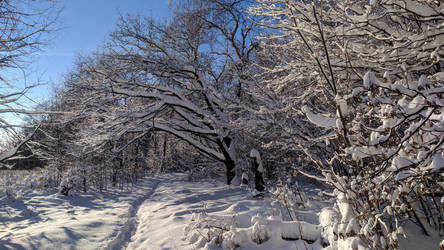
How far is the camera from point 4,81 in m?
6.84

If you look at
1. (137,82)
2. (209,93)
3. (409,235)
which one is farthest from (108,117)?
(409,235)

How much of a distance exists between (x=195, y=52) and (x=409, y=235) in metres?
9.71

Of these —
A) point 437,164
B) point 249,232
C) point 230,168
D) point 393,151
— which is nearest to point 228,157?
point 230,168

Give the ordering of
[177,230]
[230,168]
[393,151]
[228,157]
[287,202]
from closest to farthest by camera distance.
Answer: [393,151], [177,230], [287,202], [228,157], [230,168]

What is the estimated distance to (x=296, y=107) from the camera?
18.4 feet

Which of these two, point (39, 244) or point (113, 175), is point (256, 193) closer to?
point (39, 244)

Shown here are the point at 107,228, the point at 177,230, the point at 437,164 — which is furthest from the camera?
the point at 107,228

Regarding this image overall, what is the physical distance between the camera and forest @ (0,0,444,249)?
1.81 m

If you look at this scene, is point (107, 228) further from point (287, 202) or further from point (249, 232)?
point (287, 202)

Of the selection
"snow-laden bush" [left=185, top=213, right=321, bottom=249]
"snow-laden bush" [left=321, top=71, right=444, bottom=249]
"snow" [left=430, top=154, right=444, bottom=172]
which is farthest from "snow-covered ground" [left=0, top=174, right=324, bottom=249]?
"snow" [left=430, top=154, right=444, bottom=172]

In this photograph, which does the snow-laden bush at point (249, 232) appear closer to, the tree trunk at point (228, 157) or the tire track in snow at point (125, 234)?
the tire track in snow at point (125, 234)

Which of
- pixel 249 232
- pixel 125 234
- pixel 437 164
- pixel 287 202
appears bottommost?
pixel 125 234

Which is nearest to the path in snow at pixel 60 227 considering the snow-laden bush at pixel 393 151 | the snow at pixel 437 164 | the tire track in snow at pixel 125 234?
the tire track in snow at pixel 125 234

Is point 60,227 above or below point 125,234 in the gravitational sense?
above
